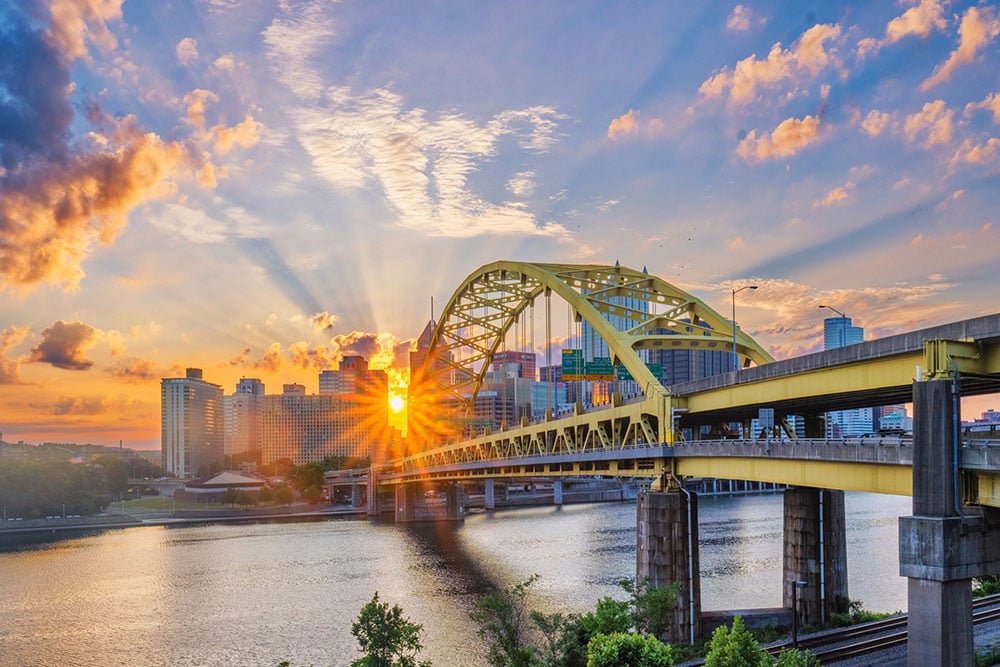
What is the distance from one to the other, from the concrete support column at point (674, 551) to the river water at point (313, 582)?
1004 centimetres

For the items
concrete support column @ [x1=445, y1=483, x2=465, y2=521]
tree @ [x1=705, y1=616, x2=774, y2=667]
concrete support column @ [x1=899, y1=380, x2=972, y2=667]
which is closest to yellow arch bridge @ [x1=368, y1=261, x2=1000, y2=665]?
concrete support column @ [x1=899, y1=380, x2=972, y2=667]

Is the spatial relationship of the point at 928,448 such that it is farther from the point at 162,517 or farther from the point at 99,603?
the point at 162,517

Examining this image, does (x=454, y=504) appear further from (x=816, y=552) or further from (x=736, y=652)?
(x=736, y=652)

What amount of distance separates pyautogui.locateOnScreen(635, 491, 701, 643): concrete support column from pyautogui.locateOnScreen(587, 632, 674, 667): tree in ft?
34.4

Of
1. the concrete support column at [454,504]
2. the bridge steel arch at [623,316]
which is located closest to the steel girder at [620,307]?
the bridge steel arch at [623,316]

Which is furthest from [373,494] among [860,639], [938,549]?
[938,549]

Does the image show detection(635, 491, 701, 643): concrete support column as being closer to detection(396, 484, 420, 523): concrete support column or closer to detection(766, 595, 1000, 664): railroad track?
detection(766, 595, 1000, 664): railroad track

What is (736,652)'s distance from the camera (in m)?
25.7

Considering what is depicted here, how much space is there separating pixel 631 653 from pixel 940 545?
9958 millimetres

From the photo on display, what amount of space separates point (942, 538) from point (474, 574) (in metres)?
51.6

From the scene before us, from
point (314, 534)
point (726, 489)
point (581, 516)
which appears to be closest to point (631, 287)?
point (314, 534)

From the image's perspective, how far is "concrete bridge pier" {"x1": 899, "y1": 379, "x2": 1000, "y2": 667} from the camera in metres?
21.8

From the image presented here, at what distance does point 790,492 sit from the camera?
41.6m

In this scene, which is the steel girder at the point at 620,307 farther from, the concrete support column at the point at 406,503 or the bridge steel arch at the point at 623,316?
the concrete support column at the point at 406,503
